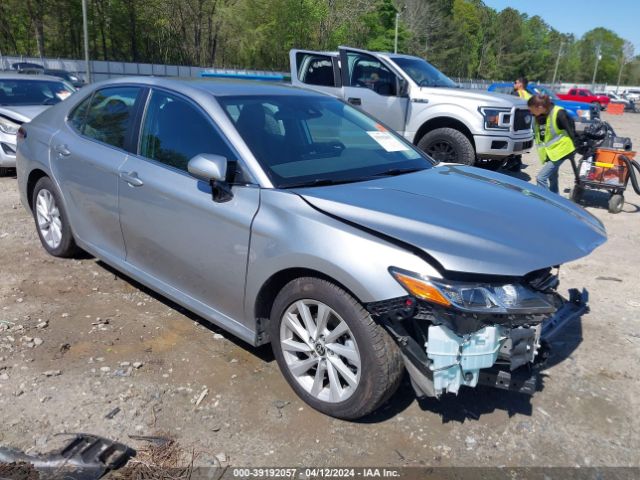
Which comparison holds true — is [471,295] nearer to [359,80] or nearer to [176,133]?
[176,133]

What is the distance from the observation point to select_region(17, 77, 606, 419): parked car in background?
254 cm

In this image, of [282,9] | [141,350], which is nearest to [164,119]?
[141,350]

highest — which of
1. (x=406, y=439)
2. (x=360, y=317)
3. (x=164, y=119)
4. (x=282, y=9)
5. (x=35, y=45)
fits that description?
(x=282, y=9)

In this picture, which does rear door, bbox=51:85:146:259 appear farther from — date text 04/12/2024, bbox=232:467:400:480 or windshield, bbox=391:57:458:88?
windshield, bbox=391:57:458:88

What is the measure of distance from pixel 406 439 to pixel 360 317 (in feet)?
2.38

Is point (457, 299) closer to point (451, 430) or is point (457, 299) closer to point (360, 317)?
point (360, 317)

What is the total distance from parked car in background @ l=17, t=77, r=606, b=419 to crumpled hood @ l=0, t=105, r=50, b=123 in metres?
5.06

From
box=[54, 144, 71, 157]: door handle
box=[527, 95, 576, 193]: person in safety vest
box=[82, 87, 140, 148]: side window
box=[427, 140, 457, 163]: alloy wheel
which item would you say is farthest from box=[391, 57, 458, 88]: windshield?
box=[54, 144, 71, 157]: door handle

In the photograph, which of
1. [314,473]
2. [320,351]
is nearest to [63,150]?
[320,351]

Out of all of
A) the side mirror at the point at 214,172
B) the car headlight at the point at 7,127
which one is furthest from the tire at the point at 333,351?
the car headlight at the point at 7,127

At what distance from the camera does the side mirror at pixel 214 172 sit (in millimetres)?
3018

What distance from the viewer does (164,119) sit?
3730mm

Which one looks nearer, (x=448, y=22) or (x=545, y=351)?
(x=545, y=351)

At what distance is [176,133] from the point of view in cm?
361
